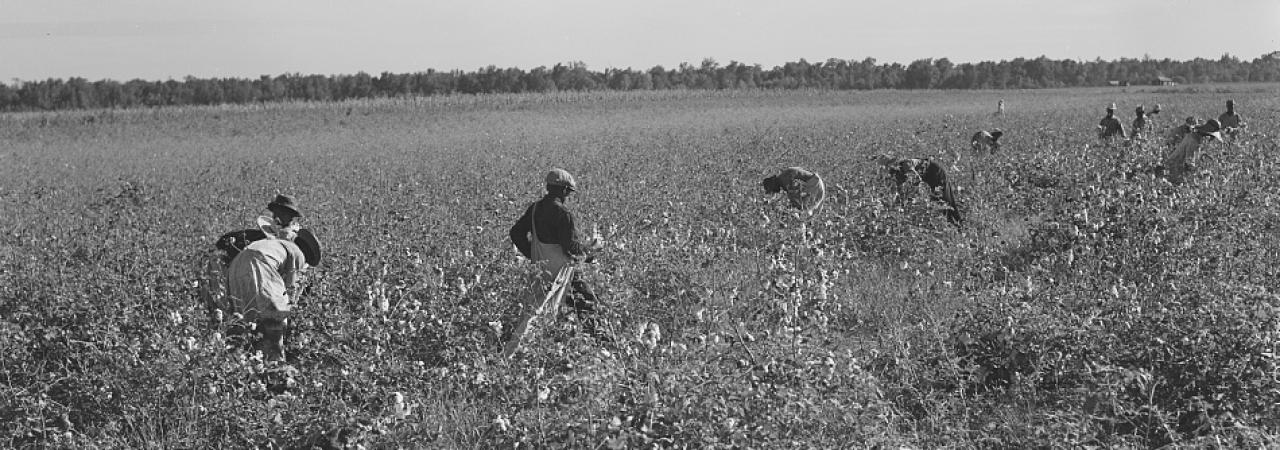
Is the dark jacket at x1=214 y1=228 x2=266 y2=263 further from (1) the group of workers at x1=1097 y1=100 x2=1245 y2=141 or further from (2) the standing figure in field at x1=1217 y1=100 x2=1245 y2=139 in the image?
(2) the standing figure in field at x1=1217 y1=100 x2=1245 y2=139

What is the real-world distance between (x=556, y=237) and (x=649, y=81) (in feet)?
→ 286

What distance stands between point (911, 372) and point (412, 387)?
2513mm

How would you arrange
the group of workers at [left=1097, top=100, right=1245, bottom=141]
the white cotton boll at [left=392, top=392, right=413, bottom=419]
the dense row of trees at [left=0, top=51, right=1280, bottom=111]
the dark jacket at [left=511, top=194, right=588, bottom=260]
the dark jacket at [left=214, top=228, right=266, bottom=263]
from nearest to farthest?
the white cotton boll at [left=392, top=392, right=413, bottom=419]
the dark jacket at [left=214, top=228, right=266, bottom=263]
the dark jacket at [left=511, top=194, right=588, bottom=260]
the group of workers at [left=1097, top=100, right=1245, bottom=141]
the dense row of trees at [left=0, top=51, right=1280, bottom=111]

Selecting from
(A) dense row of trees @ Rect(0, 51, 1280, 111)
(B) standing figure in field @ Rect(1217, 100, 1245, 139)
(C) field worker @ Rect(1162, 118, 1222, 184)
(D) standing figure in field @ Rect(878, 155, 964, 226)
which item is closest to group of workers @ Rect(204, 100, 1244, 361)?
(D) standing figure in field @ Rect(878, 155, 964, 226)

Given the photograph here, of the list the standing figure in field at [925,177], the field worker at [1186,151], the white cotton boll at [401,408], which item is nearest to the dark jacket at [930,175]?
the standing figure in field at [925,177]

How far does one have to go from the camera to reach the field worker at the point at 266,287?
5508 millimetres

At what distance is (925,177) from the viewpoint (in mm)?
9281

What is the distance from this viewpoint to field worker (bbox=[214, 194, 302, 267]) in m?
5.84

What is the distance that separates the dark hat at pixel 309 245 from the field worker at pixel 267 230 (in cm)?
10

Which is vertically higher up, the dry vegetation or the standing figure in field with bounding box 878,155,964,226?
the standing figure in field with bounding box 878,155,964,226

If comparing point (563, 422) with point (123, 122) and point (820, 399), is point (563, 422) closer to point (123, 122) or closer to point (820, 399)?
point (820, 399)

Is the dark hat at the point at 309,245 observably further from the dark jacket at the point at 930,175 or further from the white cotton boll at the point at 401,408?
the dark jacket at the point at 930,175

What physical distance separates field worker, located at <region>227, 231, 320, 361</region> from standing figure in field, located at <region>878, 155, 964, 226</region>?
537cm

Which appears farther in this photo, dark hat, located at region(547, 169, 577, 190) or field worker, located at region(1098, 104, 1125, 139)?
field worker, located at region(1098, 104, 1125, 139)
